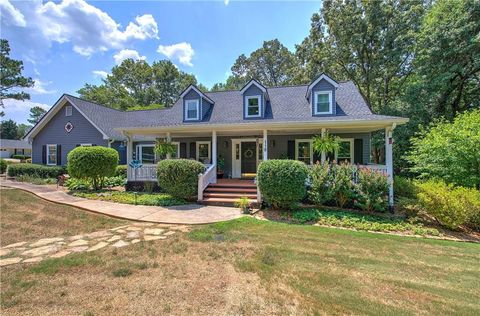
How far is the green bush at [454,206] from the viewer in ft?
22.7

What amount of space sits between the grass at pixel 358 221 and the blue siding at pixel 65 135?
14.9 m

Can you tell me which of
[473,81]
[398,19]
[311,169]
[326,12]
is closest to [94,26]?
[311,169]

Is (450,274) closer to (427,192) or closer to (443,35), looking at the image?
(427,192)

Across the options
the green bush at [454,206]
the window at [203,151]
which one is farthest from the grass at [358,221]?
the window at [203,151]

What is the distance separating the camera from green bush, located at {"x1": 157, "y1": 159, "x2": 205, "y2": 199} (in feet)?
31.6

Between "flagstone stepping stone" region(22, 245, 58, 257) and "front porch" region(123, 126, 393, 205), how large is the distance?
20.6ft

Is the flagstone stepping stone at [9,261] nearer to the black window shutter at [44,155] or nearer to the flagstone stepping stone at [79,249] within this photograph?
the flagstone stepping stone at [79,249]

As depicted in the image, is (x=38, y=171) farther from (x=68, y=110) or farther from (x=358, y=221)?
(x=358, y=221)

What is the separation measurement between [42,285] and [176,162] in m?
6.59

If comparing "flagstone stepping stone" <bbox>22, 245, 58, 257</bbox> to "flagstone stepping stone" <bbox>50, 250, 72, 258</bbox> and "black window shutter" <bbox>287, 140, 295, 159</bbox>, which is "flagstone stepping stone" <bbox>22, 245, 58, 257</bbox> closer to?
"flagstone stepping stone" <bbox>50, 250, 72, 258</bbox>

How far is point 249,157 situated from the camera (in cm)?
1385

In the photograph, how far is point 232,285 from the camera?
3.49 meters

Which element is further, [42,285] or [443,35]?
[443,35]

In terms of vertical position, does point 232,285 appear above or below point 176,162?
below
